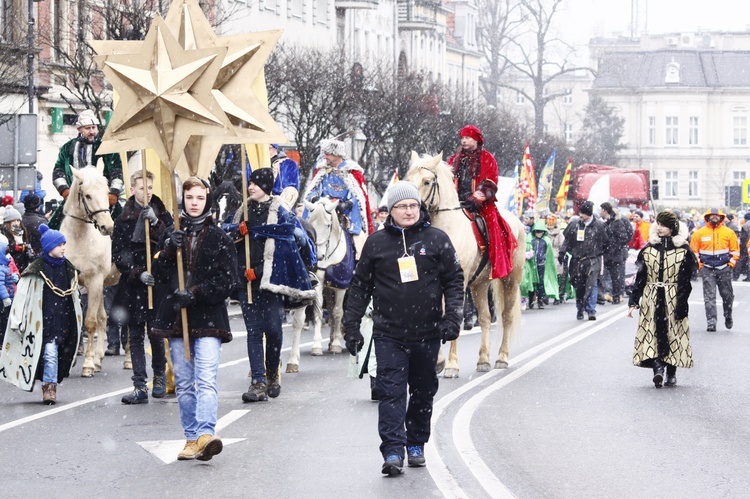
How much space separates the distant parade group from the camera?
990 centimetres

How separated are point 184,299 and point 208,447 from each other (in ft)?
3.16

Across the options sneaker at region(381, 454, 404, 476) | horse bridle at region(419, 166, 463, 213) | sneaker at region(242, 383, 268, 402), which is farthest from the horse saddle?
sneaker at region(381, 454, 404, 476)

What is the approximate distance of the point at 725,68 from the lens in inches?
4747

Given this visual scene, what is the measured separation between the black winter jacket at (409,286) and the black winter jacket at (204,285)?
0.91m

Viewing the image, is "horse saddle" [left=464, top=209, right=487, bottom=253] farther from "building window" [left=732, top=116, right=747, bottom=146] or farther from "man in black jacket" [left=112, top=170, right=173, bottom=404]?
"building window" [left=732, top=116, right=747, bottom=146]

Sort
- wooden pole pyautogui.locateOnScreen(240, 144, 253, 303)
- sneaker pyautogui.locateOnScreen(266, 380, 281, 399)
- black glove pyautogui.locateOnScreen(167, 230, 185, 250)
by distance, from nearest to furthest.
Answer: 1. black glove pyautogui.locateOnScreen(167, 230, 185, 250)
2. wooden pole pyautogui.locateOnScreen(240, 144, 253, 303)
3. sneaker pyautogui.locateOnScreen(266, 380, 281, 399)

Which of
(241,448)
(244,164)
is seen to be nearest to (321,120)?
(244,164)

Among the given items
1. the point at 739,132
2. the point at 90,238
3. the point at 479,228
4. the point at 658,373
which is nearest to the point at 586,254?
the point at 479,228

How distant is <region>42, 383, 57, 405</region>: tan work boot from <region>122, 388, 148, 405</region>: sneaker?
66 cm

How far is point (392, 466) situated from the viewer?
965cm

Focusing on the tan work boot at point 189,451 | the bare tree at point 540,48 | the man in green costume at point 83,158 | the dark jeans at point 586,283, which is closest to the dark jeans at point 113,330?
the man in green costume at point 83,158

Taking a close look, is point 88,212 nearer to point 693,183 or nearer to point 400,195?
point 400,195

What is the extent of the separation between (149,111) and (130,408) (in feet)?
8.61

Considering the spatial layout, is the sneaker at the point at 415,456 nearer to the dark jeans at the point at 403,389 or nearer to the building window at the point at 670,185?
the dark jeans at the point at 403,389
